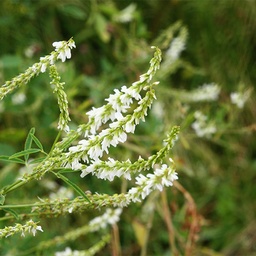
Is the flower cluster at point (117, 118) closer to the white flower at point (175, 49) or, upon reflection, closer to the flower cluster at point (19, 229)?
the flower cluster at point (19, 229)

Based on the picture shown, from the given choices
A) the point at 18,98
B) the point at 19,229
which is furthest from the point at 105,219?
the point at 18,98

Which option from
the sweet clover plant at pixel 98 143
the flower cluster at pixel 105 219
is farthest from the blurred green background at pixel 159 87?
the sweet clover plant at pixel 98 143

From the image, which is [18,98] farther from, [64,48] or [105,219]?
→ [64,48]

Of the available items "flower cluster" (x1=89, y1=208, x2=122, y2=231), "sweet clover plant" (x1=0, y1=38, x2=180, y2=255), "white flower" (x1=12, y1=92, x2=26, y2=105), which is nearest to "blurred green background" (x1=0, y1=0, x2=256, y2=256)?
"white flower" (x1=12, y1=92, x2=26, y2=105)

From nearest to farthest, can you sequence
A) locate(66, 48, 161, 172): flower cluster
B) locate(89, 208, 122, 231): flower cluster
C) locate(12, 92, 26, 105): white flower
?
1. locate(66, 48, 161, 172): flower cluster
2. locate(89, 208, 122, 231): flower cluster
3. locate(12, 92, 26, 105): white flower

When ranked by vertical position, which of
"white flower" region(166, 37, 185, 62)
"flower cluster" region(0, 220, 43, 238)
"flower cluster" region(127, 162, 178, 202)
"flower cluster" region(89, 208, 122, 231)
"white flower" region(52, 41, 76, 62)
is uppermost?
"white flower" region(166, 37, 185, 62)

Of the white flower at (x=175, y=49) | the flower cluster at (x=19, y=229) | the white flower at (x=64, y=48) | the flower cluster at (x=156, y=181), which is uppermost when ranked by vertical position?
the white flower at (x=175, y=49)

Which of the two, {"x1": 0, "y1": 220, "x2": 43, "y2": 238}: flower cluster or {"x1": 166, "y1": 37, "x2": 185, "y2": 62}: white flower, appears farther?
{"x1": 166, "y1": 37, "x2": 185, "y2": 62}: white flower

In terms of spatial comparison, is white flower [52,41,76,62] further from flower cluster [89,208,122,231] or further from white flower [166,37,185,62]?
white flower [166,37,185,62]

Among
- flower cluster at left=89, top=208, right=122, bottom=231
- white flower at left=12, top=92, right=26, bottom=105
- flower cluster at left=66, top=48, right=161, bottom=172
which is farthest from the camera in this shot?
white flower at left=12, top=92, right=26, bottom=105

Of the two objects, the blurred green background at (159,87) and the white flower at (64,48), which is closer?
the white flower at (64,48)
